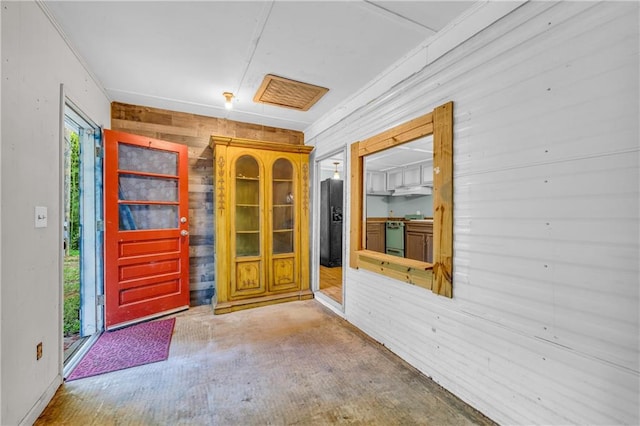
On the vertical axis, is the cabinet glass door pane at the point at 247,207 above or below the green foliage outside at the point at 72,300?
above

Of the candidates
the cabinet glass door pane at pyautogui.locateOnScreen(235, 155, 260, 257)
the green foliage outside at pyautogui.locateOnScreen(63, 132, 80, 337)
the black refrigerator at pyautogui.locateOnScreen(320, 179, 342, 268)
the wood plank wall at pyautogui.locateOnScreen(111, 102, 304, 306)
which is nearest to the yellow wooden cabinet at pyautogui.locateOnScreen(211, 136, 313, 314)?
the cabinet glass door pane at pyautogui.locateOnScreen(235, 155, 260, 257)

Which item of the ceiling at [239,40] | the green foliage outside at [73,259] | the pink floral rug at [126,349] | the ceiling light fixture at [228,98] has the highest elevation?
the ceiling at [239,40]

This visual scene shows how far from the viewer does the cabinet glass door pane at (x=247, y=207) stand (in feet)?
11.9

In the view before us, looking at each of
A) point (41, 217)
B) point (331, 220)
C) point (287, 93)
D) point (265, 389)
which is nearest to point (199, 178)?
point (287, 93)

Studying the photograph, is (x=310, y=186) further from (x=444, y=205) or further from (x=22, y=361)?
(x=22, y=361)

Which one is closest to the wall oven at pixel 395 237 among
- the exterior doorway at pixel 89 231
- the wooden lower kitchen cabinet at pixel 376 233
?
the wooden lower kitchen cabinet at pixel 376 233

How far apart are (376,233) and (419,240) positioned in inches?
39.3

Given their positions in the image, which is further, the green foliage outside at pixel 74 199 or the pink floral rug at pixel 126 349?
the green foliage outside at pixel 74 199

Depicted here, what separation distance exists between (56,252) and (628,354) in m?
3.25

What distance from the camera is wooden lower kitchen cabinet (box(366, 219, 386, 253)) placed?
5879 millimetres

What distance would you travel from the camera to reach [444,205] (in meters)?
1.96

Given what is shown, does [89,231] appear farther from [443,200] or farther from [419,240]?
[419,240]

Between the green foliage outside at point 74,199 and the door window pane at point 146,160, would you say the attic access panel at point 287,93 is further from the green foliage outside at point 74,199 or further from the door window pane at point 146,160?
the green foliage outside at point 74,199

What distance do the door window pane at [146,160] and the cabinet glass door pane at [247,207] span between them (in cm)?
78
